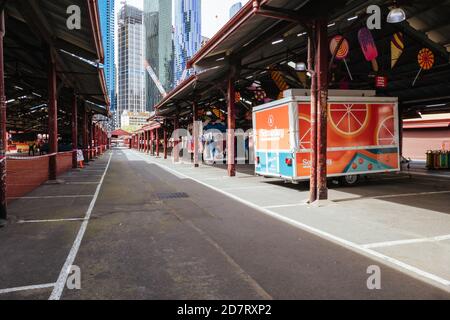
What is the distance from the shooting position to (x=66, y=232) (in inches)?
270

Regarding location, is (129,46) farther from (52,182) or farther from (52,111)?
(52,182)

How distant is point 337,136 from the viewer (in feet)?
40.6

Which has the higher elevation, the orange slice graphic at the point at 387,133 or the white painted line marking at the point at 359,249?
the orange slice graphic at the point at 387,133

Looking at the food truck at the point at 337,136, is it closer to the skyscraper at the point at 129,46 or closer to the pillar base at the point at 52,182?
the pillar base at the point at 52,182

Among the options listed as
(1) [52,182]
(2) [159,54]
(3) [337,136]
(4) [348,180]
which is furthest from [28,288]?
(2) [159,54]

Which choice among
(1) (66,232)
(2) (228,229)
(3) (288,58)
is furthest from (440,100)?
(1) (66,232)

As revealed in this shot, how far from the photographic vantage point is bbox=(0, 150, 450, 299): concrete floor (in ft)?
13.5

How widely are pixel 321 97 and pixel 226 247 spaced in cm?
564

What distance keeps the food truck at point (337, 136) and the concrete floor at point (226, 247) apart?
6.25 feet

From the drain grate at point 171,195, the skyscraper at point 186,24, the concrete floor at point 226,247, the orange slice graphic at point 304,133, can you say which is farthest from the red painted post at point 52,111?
the skyscraper at point 186,24

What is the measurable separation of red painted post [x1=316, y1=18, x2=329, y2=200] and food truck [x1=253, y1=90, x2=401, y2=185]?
6.73ft

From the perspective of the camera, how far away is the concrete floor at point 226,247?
411 centimetres

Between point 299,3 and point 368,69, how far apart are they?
38.5 feet
